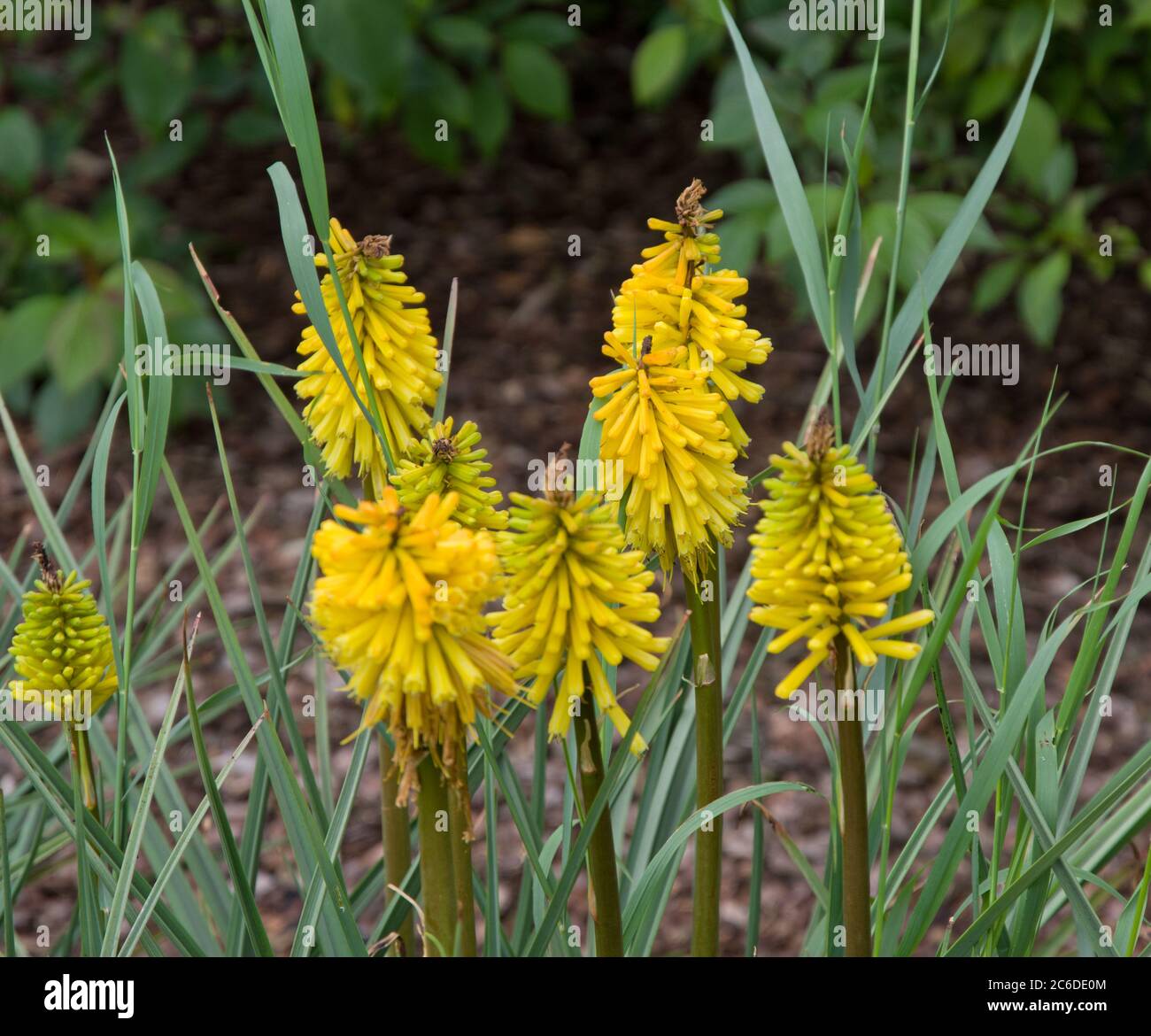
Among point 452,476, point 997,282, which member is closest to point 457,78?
point 997,282

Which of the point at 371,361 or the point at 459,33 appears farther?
the point at 459,33

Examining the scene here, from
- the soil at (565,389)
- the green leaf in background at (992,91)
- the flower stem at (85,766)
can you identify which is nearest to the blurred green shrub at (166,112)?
the soil at (565,389)

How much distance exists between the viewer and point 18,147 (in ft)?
11.9

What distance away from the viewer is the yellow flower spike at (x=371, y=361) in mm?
1344

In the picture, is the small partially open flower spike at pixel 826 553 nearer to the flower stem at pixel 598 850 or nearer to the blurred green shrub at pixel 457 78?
the flower stem at pixel 598 850

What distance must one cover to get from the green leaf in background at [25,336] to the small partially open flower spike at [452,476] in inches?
105

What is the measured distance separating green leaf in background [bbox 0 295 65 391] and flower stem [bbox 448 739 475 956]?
272 centimetres

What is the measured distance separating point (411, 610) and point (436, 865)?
27 cm

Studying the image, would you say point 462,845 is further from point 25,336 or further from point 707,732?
point 25,336

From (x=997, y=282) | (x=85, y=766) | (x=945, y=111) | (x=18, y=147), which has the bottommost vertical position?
(x=85, y=766)

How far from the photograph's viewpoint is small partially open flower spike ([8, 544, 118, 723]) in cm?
128

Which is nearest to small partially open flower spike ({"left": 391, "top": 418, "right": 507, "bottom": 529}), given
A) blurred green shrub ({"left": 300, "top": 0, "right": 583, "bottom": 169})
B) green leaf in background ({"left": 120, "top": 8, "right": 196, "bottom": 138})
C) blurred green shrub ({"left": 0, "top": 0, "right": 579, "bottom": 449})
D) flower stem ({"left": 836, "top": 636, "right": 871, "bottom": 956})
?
flower stem ({"left": 836, "top": 636, "right": 871, "bottom": 956})

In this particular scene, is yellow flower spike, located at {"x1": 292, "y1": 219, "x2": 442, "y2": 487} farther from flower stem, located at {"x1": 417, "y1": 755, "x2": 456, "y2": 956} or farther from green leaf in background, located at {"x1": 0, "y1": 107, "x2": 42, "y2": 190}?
green leaf in background, located at {"x1": 0, "y1": 107, "x2": 42, "y2": 190}
